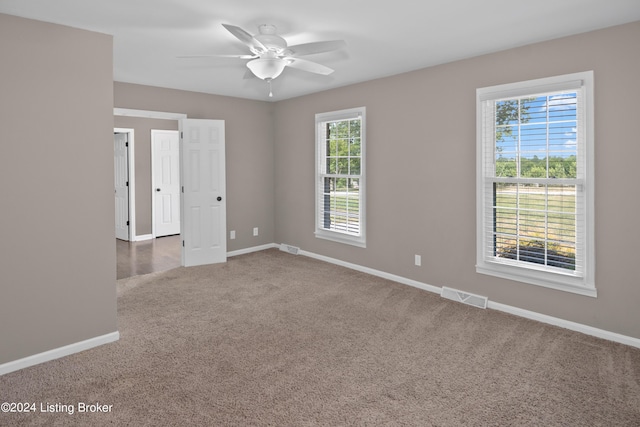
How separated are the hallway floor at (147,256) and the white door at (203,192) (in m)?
0.48

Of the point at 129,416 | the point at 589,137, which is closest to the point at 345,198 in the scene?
the point at 589,137

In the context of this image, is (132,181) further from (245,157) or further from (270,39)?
(270,39)

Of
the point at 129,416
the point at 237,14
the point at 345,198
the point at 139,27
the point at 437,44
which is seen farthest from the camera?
the point at 345,198

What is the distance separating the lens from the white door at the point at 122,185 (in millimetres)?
7446

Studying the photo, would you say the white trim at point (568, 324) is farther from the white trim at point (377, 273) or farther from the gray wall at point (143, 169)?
the gray wall at point (143, 169)

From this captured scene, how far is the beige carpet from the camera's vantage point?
221cm

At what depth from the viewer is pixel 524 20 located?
2.92 metres

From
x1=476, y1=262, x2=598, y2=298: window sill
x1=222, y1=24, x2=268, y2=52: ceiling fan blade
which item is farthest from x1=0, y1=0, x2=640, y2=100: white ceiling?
x1=476, y1=262, x2=598, y2=298: window sill

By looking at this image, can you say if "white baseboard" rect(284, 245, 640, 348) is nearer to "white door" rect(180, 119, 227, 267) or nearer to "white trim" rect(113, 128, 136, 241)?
"white door" rect(180, 119, 227, 267)

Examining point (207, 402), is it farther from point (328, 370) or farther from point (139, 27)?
point (139, 27)

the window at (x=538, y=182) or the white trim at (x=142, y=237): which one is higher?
the window at (x=538, y=182)

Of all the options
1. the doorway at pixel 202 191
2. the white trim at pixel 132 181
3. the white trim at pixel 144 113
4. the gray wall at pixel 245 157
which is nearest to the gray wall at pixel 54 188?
the white trim at pixel 144 113

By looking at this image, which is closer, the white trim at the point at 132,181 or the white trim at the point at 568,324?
the white trim at the point at 568,324

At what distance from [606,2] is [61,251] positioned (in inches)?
166
